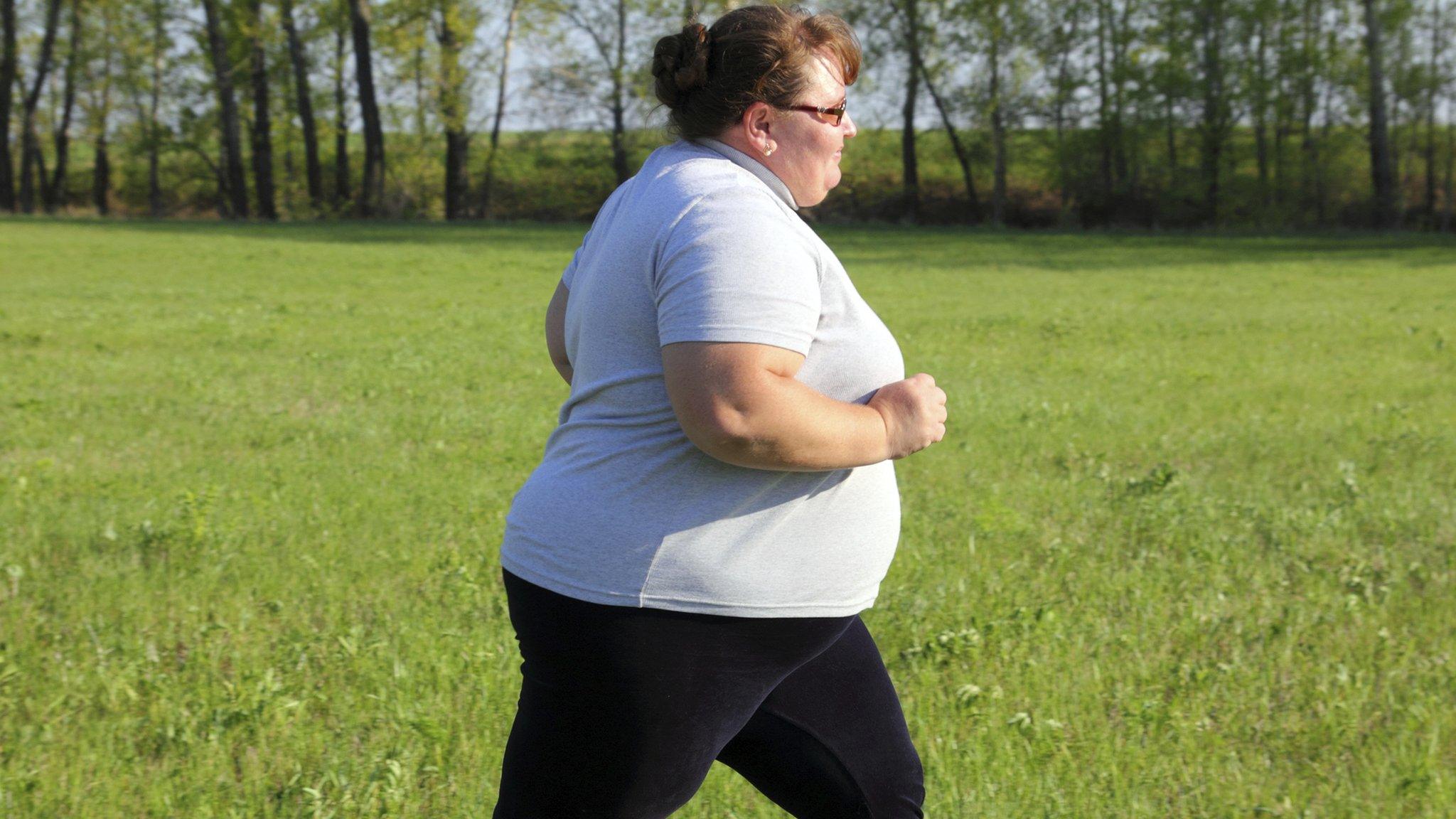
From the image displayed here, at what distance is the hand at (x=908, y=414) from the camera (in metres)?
2.04

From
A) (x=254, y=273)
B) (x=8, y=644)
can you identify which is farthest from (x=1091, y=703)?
(x=254, y=273)

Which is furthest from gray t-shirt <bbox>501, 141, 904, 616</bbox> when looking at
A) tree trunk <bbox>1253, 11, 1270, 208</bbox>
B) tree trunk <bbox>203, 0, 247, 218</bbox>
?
tree trunk <bbox>1253, 11, 1270, 208</bbox>

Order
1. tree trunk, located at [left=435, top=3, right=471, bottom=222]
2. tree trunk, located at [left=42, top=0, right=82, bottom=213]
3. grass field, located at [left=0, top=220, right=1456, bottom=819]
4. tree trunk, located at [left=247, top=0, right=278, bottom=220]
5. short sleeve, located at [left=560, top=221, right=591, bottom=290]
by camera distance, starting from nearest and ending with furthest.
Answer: short sleeve, located at [left=560, top=221, right=591, bottom=290]
grass field, located at [left=0, top=220, right=1456, bottom=819]
tree trunk, located at [left=435, top=3, right=471, bottom=222]
tree trunk, located at [left=247, top=0, right=278, bottom=220]
tree trunk, located at [left=42, top=0, right=82, bottom=213]

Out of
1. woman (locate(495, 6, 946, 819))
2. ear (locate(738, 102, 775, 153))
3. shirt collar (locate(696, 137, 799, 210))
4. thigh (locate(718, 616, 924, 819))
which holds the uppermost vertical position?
ear (locate(738, 102, 775, 153))

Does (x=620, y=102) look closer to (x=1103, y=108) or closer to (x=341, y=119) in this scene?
(x=341, y=119)

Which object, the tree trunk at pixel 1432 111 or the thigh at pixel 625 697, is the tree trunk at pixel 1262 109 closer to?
the tree trunk at pixel 1432 111

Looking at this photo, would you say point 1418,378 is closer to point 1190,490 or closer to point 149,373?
point 1190,490

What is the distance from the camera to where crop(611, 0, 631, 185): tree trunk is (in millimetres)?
51500

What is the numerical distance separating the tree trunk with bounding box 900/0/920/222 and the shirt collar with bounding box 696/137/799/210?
49553mm

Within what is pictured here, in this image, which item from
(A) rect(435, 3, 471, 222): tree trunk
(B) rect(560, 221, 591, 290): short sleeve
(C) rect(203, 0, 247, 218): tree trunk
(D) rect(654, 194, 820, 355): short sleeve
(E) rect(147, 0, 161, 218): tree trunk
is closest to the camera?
(D) rect(654, 194, 820, 355): short sleeve

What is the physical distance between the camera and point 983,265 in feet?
94.4

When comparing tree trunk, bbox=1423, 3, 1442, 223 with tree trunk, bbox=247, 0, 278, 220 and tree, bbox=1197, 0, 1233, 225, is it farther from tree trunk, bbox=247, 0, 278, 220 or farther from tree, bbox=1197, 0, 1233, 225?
tree trunk, bbox=247, 0, 278, 220

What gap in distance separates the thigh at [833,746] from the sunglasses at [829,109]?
0.97m

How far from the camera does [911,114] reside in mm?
51156
